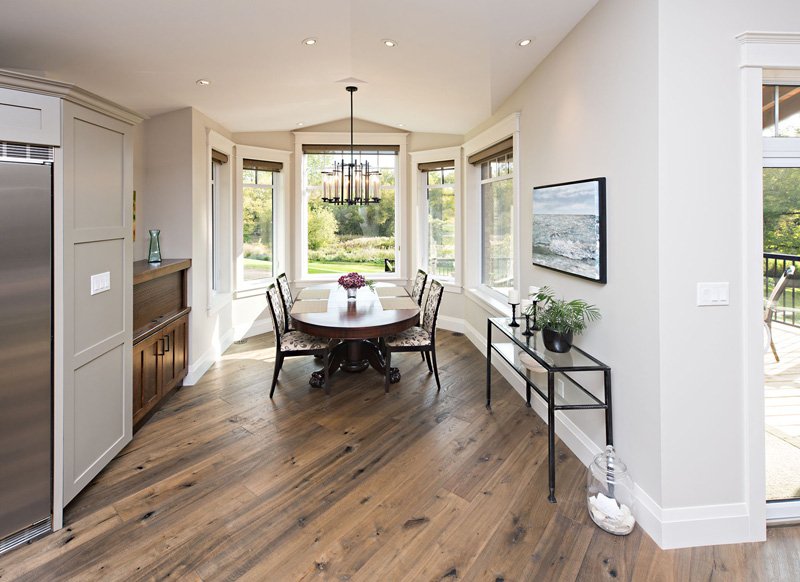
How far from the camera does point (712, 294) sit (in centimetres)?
201

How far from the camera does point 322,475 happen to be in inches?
103

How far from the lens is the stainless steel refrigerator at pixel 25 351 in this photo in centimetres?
193

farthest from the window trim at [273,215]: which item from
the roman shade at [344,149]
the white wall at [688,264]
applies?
the white wall at [688,264]

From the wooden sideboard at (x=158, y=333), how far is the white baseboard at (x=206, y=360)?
8 cm

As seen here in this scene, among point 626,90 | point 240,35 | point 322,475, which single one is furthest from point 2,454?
point 626,90

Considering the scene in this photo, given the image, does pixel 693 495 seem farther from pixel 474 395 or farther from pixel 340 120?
pixel 340 120

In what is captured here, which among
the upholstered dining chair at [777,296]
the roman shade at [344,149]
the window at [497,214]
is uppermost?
the roman shade at [344,149]

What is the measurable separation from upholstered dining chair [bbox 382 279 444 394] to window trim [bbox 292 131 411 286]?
222 cm

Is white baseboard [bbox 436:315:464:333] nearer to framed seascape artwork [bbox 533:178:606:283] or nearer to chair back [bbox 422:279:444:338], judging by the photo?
chair back [bbox 422:279:444:338]

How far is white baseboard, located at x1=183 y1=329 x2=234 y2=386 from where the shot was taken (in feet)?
13.7

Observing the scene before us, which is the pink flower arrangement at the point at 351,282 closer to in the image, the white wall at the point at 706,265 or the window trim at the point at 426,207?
the window trim at the point at 426,207

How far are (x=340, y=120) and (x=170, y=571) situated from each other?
557cm

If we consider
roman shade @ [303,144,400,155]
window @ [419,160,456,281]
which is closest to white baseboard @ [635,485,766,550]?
window @ [419,160,456,281]

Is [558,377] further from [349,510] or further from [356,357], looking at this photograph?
[356,357]
